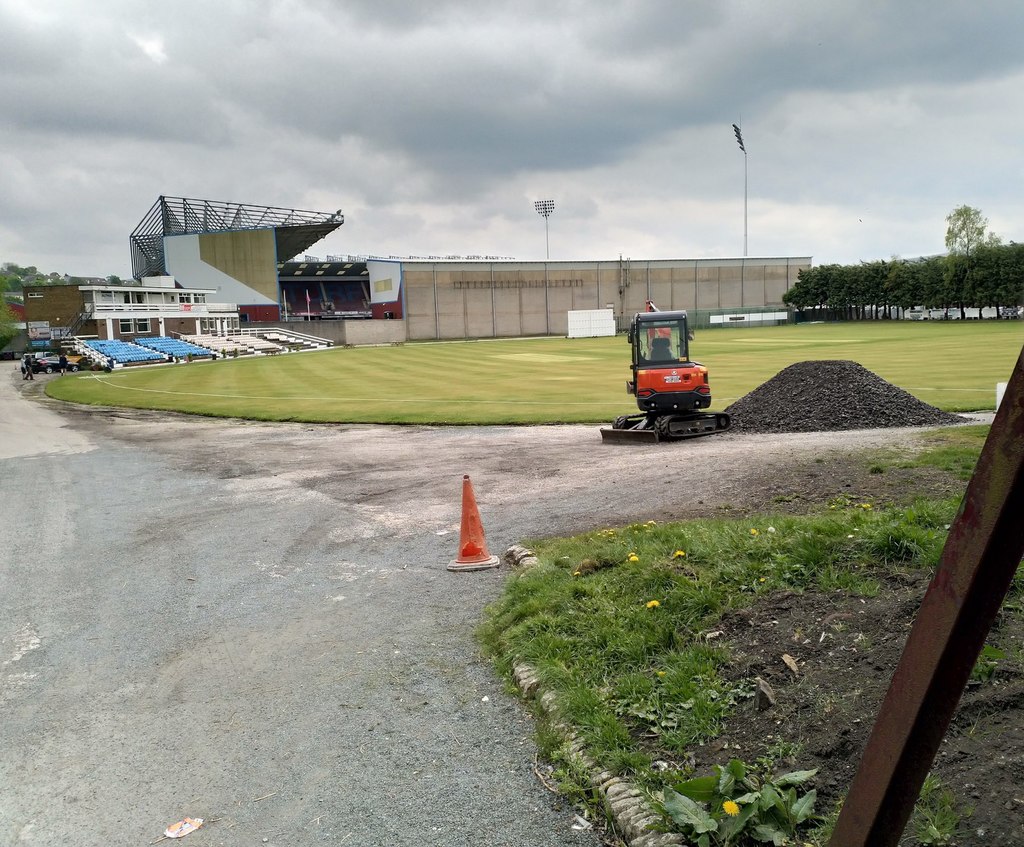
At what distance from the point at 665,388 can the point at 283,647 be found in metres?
13.6

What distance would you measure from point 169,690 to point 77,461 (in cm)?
1538

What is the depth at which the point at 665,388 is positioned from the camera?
19.5 meters

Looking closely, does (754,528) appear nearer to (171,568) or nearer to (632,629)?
(632,629)

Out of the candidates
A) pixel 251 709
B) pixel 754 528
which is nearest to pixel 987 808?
pixel 754 528

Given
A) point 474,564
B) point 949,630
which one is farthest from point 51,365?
point 949,630

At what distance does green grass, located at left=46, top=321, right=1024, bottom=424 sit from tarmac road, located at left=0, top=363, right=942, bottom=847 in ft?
33.3

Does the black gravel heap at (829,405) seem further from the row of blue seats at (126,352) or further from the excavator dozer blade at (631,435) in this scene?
the row of blue seats at (126,352)

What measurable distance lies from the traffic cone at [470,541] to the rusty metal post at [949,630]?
7260 millimetres

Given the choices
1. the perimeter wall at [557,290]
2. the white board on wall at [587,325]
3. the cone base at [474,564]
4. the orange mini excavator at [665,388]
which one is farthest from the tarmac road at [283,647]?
the perimeter wall at [557,290]

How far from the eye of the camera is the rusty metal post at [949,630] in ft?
7.53

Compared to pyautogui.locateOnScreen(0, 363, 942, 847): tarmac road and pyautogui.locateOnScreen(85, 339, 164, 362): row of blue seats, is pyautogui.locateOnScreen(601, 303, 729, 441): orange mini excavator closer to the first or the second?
pyautogui.locateOnScreen(0, 363, 942, 847): tarmac road

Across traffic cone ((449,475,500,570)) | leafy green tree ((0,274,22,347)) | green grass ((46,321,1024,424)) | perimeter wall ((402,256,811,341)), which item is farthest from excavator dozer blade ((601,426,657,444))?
leafy green tree ((0,274,22,347))

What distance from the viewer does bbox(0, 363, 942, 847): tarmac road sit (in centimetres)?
493

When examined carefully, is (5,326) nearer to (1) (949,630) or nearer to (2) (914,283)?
(2) (914,283)
